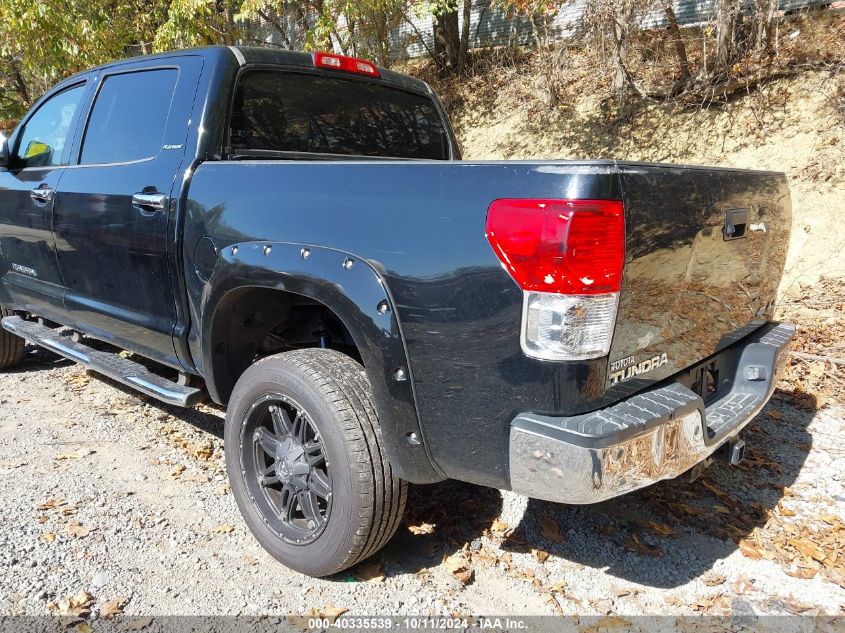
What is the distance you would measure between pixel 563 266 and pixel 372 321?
2.23 ft

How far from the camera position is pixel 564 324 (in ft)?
6.13

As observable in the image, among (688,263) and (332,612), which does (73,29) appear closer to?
(332,612)

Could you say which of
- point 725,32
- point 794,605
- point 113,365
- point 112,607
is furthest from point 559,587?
point 725,32

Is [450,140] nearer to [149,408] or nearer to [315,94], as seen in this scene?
[315,94]

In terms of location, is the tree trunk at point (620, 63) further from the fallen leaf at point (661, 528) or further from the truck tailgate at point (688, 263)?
the fallen leaf at point (661, 528)

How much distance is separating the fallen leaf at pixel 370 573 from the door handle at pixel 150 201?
182 cm

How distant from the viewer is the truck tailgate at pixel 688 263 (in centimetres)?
198

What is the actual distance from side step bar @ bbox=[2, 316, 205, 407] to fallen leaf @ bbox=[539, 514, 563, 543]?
5.74 feet

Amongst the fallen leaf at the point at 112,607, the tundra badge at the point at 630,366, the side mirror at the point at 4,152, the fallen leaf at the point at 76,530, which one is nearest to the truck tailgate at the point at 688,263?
the tundra badge at the point at 630,366

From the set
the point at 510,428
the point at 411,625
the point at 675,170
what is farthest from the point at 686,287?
the point at 411,625

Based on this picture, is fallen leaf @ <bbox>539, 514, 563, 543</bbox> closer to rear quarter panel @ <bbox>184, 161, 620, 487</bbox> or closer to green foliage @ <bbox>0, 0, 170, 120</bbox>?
rear quarter panel @ <bbox>184, 161, 620, 487</bbox>

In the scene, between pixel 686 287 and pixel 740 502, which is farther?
pixel 740 502

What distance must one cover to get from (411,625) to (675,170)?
1.86 metres

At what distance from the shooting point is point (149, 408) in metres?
4.40
